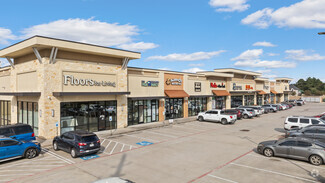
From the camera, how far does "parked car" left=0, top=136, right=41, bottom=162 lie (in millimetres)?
14531

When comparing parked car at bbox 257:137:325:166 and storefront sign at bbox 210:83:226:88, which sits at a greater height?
storefront sign at bbox 210:83:226:88

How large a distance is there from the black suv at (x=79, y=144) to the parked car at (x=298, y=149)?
11.8 m

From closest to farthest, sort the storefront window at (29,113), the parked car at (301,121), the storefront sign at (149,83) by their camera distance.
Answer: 1. the storefront window at (29,113)
2. the parked car at (301,121)
3. the storefront sign at (149,83)

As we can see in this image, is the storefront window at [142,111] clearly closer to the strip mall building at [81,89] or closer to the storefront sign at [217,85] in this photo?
the strip mall building at [81,89]

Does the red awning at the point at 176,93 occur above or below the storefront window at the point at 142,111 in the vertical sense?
above

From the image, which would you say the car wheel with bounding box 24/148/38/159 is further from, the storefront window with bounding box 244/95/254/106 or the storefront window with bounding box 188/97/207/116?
the storefront window with bounding box 244/95/254/106

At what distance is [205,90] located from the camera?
137 feet

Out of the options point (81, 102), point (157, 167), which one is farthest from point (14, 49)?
point (157, 167)

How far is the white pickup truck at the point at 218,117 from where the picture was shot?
103ft

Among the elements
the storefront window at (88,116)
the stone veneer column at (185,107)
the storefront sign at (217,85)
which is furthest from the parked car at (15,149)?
the storefront sign at (217,85)

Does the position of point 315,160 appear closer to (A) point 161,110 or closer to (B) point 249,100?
(A) point 161,110

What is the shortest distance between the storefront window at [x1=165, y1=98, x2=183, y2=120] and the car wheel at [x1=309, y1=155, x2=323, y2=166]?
2192 cm

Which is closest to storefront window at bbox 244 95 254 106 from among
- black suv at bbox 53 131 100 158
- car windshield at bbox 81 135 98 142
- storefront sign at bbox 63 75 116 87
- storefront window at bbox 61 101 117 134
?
storefront window at bbox 61 101 117 134

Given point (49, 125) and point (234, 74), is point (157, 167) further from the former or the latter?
point (234, 74)
